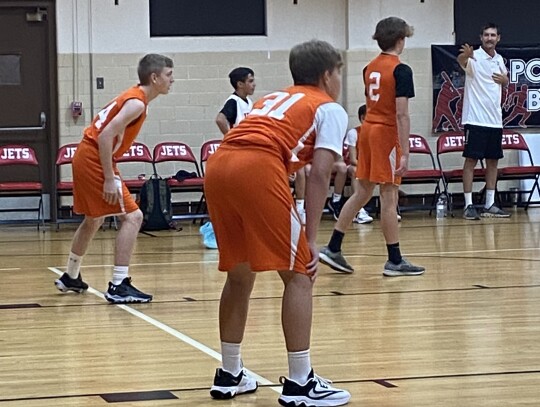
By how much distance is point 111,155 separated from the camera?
7113mm

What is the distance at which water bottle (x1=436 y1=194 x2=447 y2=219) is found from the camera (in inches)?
538

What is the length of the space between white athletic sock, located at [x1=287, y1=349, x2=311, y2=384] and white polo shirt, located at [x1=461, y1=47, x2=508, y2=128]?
31.7ft

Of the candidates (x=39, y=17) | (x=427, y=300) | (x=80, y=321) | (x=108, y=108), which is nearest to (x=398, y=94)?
(x=427, y=300)

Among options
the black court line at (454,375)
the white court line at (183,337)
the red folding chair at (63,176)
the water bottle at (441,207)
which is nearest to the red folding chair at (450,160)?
the water bottle at (441,207)

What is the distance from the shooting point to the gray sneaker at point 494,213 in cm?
1337

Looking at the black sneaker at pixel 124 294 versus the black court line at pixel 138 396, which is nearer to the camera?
the black court line at pixel 138 396

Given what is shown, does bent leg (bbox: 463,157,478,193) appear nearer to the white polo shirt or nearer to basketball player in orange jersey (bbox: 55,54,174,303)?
the white polo shirt

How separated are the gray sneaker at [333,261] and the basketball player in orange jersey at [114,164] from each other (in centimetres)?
163

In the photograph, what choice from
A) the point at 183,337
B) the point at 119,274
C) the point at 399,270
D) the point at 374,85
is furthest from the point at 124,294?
the point at 374,85

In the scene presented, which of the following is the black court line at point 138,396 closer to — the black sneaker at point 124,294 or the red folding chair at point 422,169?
the black sneaker at point 124,294

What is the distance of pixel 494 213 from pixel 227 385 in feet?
30.4

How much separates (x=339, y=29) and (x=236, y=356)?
10.1 meters

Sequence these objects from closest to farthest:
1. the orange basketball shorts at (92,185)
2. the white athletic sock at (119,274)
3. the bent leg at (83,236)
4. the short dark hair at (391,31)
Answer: the orange basketball shorts at (92,185), the white athletic sock at (119,274), the bent leg at (83,236), the short dark hair at (391,31)

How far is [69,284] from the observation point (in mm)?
7816
